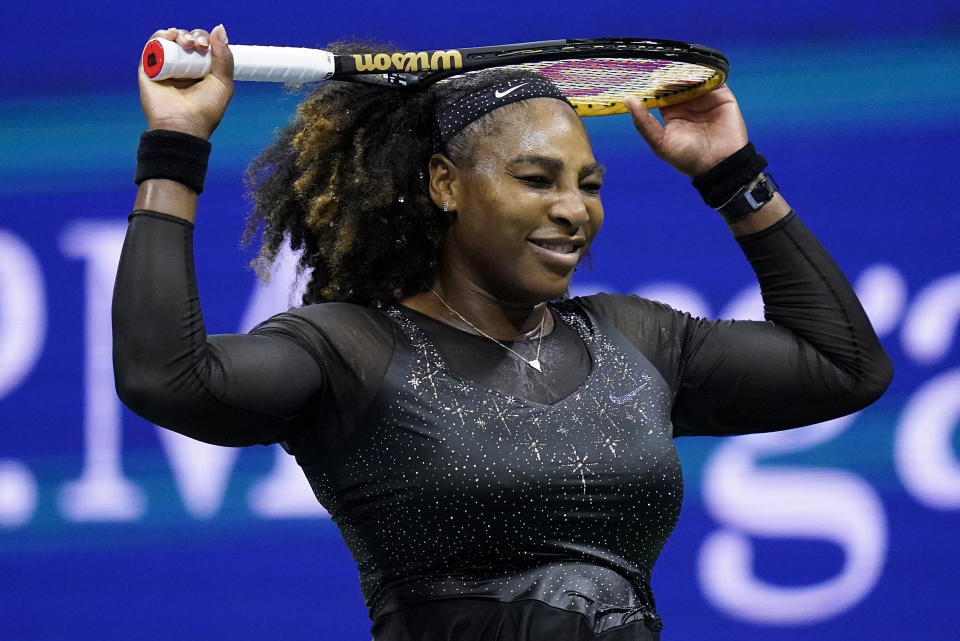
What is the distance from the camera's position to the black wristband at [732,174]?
183cm

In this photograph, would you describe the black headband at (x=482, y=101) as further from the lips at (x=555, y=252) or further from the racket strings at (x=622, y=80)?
the lips at (x=555, y=252)

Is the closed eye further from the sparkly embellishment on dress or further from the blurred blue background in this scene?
the blurred blue background

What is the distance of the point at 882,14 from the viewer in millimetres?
2820

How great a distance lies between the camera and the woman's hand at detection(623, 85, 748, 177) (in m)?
1.86

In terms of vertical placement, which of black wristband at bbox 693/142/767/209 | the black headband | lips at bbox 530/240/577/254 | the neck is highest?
the black headband

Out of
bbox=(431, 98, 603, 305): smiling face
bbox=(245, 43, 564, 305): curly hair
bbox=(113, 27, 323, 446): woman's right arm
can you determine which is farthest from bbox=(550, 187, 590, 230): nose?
bbox=(113, 27, 323, 446): woman's right arm

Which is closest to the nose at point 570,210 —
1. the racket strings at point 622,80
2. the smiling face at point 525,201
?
the smiling face at point 525,201

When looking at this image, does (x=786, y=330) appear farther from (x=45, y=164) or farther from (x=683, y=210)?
(x=45, y=164)

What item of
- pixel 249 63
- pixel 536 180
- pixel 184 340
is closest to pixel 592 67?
pixel 536 180

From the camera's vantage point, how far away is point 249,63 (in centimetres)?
150

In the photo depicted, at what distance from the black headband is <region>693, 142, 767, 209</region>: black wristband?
26cm

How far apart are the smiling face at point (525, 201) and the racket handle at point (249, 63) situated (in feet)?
0.69

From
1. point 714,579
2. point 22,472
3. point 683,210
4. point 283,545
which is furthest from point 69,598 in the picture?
point 683,210

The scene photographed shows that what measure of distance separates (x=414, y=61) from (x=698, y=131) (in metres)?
0.46
